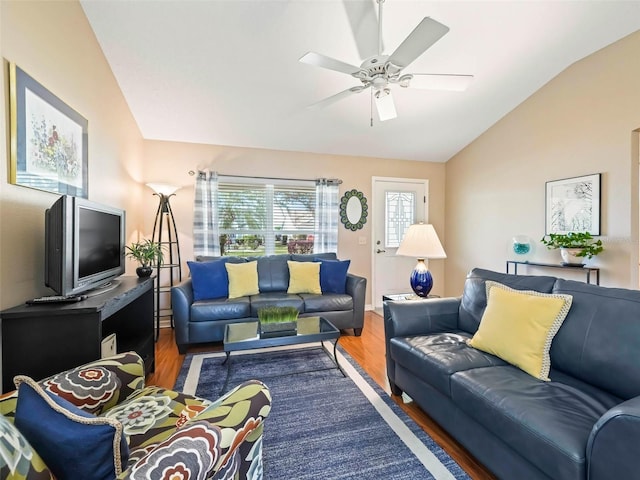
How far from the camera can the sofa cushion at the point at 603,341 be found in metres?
1.31

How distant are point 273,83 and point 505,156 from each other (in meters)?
3.10

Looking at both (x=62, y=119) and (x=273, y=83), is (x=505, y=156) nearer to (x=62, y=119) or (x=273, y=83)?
(x=273, y=83)

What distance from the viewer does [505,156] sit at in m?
3.96

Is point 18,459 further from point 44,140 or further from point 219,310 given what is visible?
point 219,310

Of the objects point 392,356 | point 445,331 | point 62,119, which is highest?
point 62,119

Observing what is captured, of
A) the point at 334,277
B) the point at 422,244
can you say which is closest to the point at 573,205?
the point at 422,244

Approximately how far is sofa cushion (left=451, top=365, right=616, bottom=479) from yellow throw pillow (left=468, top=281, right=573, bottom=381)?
7cm

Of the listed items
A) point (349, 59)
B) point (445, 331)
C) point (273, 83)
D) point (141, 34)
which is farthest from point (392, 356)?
point (141, 34)

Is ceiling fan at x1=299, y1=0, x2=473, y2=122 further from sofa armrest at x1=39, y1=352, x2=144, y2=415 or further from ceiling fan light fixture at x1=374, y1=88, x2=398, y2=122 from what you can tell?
sofa armrest at x1=39, y1=352, x2=144, y2=415

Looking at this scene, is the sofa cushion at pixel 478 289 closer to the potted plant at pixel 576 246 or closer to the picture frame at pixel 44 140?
the potted plant at pixel 576 246

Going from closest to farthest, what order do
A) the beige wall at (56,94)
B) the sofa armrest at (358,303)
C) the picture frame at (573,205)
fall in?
the beige wall at (56,94) < the picture frame at (573,205) < the sofa armrest at (358,303)

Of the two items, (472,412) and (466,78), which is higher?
(466,78)

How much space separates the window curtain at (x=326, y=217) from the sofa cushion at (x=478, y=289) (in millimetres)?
2300

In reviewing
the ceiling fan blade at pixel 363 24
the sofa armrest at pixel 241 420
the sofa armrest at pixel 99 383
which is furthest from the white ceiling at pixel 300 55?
the sofa armrest at pixel 241 420
